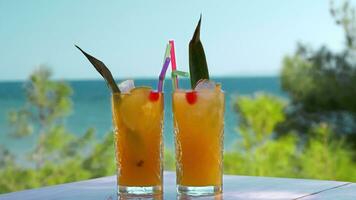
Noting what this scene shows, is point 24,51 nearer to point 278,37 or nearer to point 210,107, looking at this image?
point 278,37

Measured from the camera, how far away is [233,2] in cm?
832

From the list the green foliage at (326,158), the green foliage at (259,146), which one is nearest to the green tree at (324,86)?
the green foliage at (326,158)

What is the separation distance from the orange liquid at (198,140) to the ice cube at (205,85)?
11 mm

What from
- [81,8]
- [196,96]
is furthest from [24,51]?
[196,96]

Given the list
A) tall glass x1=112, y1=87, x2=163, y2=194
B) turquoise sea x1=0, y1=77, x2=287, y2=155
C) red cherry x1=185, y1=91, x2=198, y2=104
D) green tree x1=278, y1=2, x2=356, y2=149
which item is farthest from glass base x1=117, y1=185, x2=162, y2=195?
green tree x1=278, y1=2, x2=356, y2=149

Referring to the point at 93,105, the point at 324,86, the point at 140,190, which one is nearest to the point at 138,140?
the point at 140,190

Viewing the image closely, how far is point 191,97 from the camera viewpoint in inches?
48.0

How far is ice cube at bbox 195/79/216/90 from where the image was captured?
3.98 ft

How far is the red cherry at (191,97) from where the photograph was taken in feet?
3.99

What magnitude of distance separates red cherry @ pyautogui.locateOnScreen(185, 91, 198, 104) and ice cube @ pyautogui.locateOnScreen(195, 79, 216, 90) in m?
0.01

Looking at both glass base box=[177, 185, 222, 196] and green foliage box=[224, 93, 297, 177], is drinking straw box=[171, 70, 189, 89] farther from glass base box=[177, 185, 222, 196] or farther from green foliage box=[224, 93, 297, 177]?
green foliage box=[224, 93, 297, 177]

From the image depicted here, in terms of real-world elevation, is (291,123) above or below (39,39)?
below

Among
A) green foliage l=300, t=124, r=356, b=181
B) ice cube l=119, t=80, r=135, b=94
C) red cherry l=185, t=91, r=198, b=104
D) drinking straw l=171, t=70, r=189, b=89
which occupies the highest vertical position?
drinking straw l=171, t=70, r=189, b=89

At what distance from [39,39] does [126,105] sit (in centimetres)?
625
